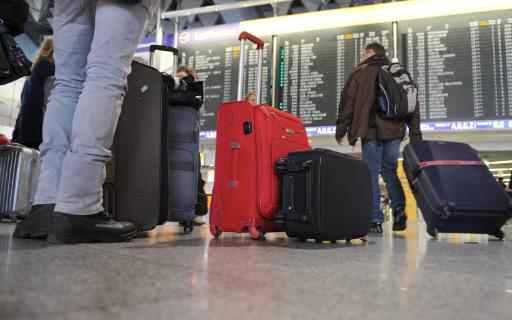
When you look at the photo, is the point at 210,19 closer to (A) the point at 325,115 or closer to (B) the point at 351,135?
(A) the point at 325,115

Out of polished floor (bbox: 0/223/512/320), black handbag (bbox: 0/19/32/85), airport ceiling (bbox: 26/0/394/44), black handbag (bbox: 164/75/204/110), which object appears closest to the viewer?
polished floor (bbox: 0/223/512/320)

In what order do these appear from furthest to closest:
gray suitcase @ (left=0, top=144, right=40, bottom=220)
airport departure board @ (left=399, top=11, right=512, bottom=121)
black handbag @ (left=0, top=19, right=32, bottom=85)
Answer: airport departure board @ (left=399, top=11, right=512, bottom=121), gray suitcase @ (left=0, top=144, right=40, bottom=220), black handbag @ (left=0, top=19, right=32, bottom=85)

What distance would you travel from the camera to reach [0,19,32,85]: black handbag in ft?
5.34

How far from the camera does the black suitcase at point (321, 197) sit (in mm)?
1673

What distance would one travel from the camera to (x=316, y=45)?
4.17 m

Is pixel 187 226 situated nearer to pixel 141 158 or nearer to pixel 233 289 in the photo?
pixel 141 158

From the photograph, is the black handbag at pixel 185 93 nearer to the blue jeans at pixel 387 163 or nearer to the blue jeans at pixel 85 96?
the blue jeans at pixel 85 96

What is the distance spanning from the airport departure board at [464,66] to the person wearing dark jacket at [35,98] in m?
3.09

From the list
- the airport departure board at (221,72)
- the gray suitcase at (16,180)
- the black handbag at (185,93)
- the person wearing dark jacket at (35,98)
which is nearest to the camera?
the black handbag at (185,93)

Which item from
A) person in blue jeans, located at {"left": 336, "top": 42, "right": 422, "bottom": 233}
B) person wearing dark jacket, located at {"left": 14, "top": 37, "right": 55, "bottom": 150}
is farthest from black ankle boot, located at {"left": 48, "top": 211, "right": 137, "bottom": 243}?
person in blue jeans, located at {"left": 336, "top": 42, "right": 422, "bottom": 233}

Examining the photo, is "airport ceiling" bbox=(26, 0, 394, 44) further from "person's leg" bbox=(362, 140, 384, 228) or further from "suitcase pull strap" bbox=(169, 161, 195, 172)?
"suitcase pull strap" bbox=(169, 161, 195, 172)

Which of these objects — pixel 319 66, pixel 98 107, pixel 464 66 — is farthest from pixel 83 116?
pixel 464 66

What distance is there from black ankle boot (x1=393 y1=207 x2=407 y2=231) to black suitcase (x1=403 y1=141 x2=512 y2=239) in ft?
1.19

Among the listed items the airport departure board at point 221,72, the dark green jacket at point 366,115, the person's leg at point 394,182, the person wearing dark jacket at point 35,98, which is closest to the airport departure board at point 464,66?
the dark green jacket at point 366,115
